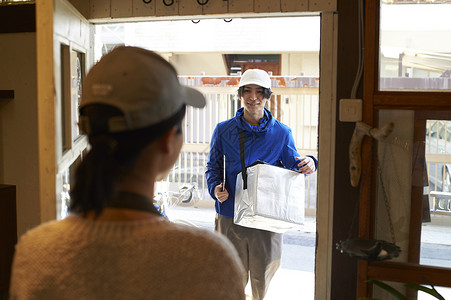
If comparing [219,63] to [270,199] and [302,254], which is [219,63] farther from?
[270,199]

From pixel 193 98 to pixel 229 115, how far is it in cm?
500

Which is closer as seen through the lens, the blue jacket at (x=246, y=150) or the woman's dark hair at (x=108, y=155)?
the woman's dark hair at (x=108, y=155)

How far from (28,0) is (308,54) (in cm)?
520

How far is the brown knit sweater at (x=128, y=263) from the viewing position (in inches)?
26.3

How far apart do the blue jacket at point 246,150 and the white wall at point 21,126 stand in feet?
3.61

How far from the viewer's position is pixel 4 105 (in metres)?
2.86

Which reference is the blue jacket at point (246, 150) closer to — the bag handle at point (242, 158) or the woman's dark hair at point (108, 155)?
the bag handle at point (242, 158)

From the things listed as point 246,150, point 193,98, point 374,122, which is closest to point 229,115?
point 246,150

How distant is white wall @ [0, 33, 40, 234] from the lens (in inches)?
110

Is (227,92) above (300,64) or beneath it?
beneath

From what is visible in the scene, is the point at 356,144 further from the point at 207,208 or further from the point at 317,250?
the point at 207,208

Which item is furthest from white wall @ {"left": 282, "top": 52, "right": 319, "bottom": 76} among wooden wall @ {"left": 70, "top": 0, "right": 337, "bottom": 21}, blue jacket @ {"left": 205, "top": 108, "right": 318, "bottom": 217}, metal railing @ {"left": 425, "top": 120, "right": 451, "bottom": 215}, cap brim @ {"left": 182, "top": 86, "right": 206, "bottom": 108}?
cap brim @ {"left": 182, "top": 86, "right": 206, "bottom": 108}

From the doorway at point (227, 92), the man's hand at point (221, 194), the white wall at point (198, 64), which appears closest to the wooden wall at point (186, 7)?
the man's hand at point (221, 194)

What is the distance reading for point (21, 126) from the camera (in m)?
2.85
